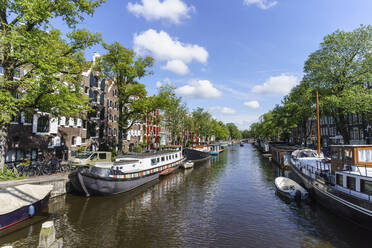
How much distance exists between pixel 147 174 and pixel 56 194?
977 centimetres

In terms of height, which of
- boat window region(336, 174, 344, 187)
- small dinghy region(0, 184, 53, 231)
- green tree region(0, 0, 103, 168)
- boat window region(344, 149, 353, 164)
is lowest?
small dinghy region(0, 184, 53, 231)

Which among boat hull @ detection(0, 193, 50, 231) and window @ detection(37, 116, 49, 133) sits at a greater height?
window @ detection(37, 116, 49, 133)

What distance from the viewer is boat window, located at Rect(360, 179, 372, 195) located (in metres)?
12.9

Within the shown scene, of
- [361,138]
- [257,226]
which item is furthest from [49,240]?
[361,138]

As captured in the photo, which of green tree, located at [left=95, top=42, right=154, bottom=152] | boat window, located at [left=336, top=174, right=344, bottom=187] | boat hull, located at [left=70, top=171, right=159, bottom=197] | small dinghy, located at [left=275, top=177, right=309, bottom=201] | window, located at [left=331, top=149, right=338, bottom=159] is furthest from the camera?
green tree, located at [left=95, top=42, right=154, bottom=152]

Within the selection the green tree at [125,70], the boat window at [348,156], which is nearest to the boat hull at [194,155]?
the green tree at [125,70]

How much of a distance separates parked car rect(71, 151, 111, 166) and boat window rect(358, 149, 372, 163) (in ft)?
75.5

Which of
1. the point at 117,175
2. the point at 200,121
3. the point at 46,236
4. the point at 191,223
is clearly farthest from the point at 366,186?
the point at 200,121

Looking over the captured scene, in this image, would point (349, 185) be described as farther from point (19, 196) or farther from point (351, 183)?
point (19, 196)

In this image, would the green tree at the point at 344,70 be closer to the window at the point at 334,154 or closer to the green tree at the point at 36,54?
the window at the point at 334,154

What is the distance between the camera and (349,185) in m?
14.6

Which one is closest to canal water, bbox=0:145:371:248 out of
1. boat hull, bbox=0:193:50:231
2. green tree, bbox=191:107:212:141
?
boat hull, bbox=0:193:50:231

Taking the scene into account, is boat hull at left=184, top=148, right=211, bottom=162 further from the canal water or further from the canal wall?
the canal wall

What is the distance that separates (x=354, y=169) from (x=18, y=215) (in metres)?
22.1
